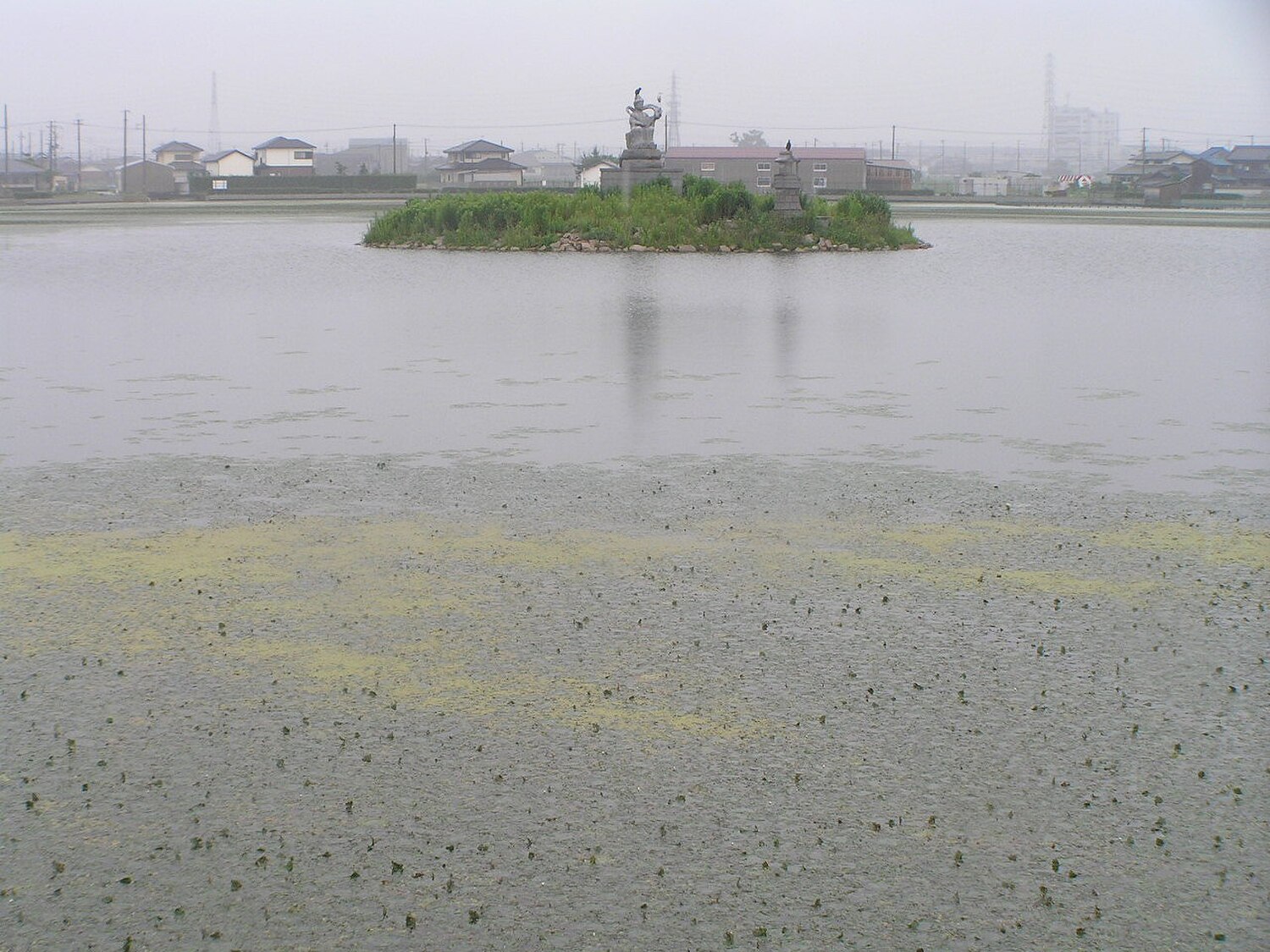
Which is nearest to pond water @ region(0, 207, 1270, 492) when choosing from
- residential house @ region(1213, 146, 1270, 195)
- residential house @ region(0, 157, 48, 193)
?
residential house @ region(1213, 146, 1270, 195)

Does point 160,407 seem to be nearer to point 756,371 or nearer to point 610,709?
point 756,371

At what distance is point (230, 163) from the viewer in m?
125

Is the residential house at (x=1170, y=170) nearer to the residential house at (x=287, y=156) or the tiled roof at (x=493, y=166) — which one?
the tiled roof at (x=493, y=166)

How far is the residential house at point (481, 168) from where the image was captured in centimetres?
10762

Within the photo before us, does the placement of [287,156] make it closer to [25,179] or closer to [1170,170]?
[25,179]

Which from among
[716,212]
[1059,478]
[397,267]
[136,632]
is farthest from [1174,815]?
[716,212]

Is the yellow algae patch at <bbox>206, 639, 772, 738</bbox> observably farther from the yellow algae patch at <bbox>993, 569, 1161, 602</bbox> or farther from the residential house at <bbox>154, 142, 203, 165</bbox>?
the residential house at <bbox>154, 142, 203, 165</bbox>

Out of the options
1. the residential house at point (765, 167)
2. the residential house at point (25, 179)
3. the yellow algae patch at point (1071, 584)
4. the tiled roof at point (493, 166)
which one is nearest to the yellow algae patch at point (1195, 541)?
the yellow algae patch at point (1071, 584)

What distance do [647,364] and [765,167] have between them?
86707mm

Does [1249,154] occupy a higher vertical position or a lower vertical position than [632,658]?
higher

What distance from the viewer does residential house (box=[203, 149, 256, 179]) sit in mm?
123125

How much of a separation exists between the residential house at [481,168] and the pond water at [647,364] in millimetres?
75010

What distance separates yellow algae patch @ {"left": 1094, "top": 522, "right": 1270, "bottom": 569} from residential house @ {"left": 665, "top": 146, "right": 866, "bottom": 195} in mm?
88367

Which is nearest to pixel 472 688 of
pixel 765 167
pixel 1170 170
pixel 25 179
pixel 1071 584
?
pixel 1071 584
